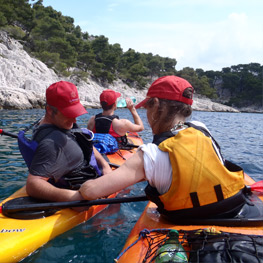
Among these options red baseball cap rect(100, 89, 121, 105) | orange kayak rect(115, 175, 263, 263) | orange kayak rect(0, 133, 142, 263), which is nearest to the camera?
orange kayak rect(115, 175, 263, 263)

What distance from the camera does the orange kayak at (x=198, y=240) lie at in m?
1.58

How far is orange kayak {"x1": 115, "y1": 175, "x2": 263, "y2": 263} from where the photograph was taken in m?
1.58

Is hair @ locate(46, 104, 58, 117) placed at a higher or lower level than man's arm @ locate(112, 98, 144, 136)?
higher

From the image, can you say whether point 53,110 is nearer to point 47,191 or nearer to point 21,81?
point 47,191

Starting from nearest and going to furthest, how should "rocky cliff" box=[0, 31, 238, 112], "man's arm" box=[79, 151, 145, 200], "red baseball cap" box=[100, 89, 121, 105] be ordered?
"man's arm" box=[79, 151, 145, 200], "red baseball cap" box=[100, 89, 121, 105], "rocky cliff" box=[0, 31, 238, 112]

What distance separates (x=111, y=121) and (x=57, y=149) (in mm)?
2843

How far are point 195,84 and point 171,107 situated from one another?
74721 mm

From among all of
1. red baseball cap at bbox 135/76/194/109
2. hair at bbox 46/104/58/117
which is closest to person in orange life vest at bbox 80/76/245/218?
red baseball cap at bbox 135/76/194/109

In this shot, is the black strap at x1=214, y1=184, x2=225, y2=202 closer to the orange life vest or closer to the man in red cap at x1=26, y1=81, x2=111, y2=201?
the orange life vest

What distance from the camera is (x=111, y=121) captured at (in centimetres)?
550

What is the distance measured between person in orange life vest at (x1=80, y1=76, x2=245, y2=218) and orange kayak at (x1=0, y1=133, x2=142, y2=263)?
34.4 inches

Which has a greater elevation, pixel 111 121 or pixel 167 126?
pixel 167 126

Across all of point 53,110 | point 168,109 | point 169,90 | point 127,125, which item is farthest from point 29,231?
point 127,125

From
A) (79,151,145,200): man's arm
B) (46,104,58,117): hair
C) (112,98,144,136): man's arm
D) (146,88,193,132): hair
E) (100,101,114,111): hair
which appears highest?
(146,88,193,132): hair
